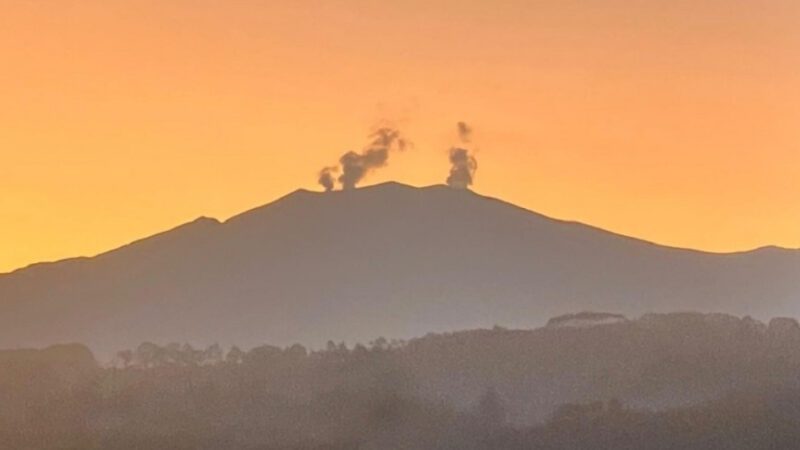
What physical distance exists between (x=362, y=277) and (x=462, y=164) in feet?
1.59

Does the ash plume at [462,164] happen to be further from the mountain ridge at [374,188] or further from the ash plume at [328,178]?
the ash plume at [328,178]

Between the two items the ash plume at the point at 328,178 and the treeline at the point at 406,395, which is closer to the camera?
the treeline at the point at 406,395

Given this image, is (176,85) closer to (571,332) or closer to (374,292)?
(374,292)

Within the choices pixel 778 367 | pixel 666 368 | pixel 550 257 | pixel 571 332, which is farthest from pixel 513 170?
pixel 778 367

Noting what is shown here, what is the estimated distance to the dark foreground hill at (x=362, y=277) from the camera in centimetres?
381

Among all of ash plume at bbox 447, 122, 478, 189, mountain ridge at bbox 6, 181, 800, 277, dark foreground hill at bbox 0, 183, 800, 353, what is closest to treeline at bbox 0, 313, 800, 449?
dark foreground hill at bbox 0, 183, 800, 353

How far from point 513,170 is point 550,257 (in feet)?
1.00

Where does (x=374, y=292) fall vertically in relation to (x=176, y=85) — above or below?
below

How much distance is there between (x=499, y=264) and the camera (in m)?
3.90

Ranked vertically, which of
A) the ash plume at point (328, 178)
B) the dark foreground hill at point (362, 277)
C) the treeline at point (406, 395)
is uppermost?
the ash plume at point (328, 178)

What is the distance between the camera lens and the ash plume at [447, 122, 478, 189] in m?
3.91

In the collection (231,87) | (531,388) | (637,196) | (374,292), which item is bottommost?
(531,388)

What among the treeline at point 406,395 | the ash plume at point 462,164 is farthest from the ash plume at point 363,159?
the treeline at point 406,395

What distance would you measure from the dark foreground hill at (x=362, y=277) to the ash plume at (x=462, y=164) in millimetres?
40
